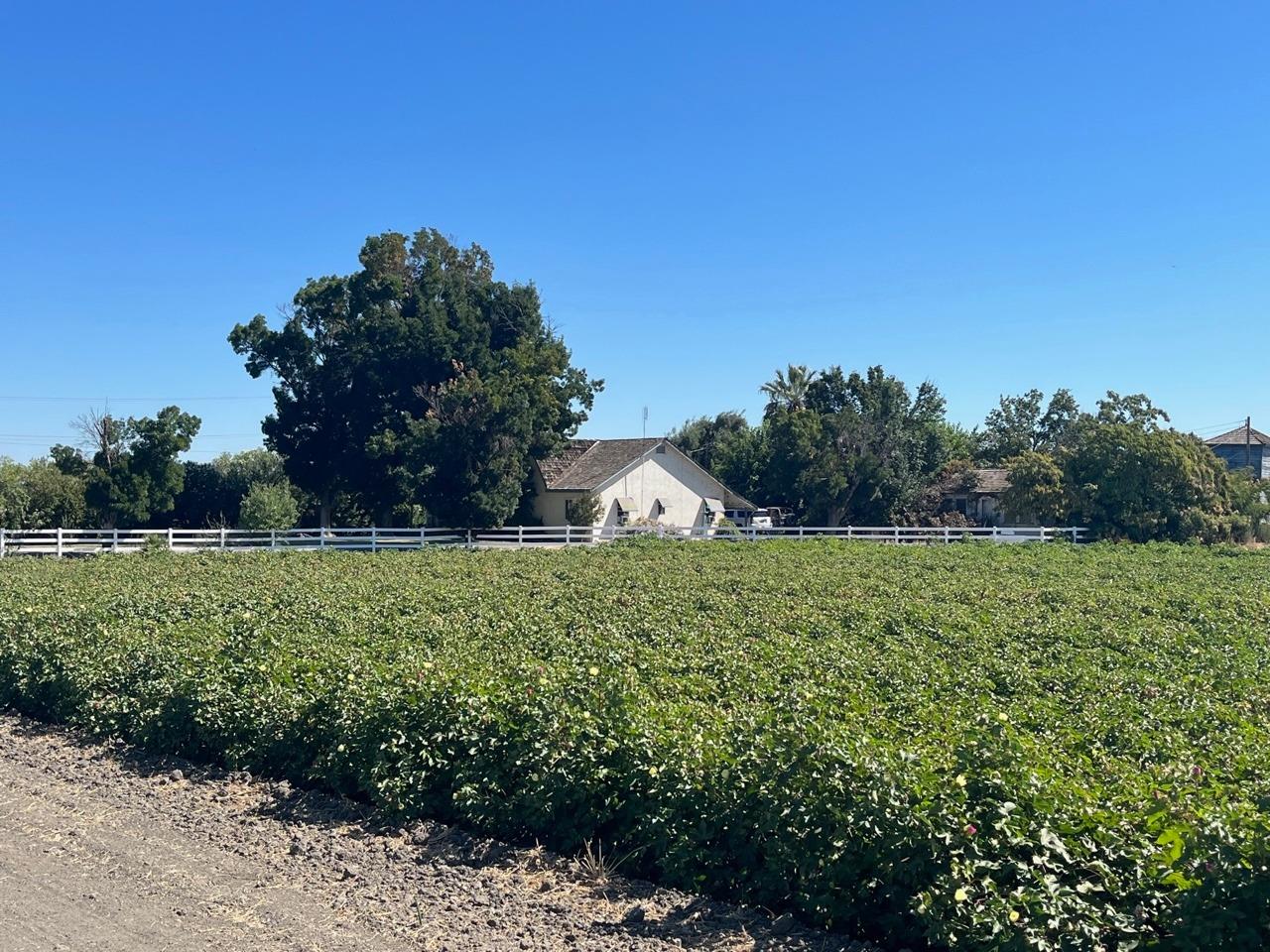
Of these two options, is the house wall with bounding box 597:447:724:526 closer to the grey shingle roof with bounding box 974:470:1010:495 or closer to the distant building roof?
the distant building roof

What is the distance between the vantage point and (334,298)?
52312 mm

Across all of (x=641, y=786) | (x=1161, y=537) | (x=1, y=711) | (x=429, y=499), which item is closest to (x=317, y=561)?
(x=429, y=499)

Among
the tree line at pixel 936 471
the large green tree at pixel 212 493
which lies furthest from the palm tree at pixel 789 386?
the large green tree at pixel 212 493

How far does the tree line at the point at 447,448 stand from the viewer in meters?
46.3

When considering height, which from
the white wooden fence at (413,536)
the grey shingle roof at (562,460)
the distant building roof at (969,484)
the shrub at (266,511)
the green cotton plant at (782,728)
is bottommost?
the green cotton plant at (782,728)

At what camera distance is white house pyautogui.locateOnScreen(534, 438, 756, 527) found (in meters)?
53.2

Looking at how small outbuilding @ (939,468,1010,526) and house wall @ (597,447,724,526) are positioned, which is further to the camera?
small outbuilding @ (939,468,1010,526)

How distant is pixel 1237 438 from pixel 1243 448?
35.4 inches

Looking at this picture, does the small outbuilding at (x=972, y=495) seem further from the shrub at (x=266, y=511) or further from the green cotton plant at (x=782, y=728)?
the green cotton plant at (x=782, y=728)

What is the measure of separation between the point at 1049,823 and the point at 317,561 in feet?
92.7

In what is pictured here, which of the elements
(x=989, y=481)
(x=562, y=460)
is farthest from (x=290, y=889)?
(x=989, y=481)

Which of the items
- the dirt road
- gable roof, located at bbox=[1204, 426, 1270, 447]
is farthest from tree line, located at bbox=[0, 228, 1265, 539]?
the dirt road

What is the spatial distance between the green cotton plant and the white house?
33.5 metres

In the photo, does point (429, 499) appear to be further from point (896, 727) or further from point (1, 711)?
point (896, 727)
